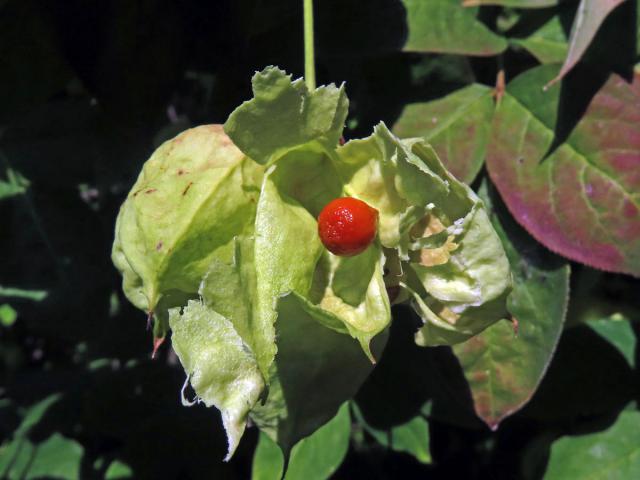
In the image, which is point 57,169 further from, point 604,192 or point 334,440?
point 604,192

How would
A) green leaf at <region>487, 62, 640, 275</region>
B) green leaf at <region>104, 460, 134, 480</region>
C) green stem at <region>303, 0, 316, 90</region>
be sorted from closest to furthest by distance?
green stem at <region>303, 0, 316, 90</region>
green leaf at <region>487, 62, 640, 275</region>
green leaf at <region>104, 460, 134, 480</region>

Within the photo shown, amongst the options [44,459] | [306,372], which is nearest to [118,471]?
[44,459]

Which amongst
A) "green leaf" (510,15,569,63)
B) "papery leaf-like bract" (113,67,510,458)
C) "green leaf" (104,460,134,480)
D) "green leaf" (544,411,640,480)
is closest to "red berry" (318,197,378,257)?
"papery leaf-like bract" (113,67,510,458)

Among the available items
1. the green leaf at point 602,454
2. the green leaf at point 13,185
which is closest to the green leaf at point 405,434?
the green leaf at point 602,454

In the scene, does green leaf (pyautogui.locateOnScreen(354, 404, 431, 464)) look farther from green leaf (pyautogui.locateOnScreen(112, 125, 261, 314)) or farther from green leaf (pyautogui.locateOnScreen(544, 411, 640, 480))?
green leaf (pyautogui.locateOnScreen(112, 125, 261, 314))

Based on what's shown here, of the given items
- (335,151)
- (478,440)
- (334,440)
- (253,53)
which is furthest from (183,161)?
(478,440)

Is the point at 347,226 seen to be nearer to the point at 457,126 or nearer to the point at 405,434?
the point at 457,126
